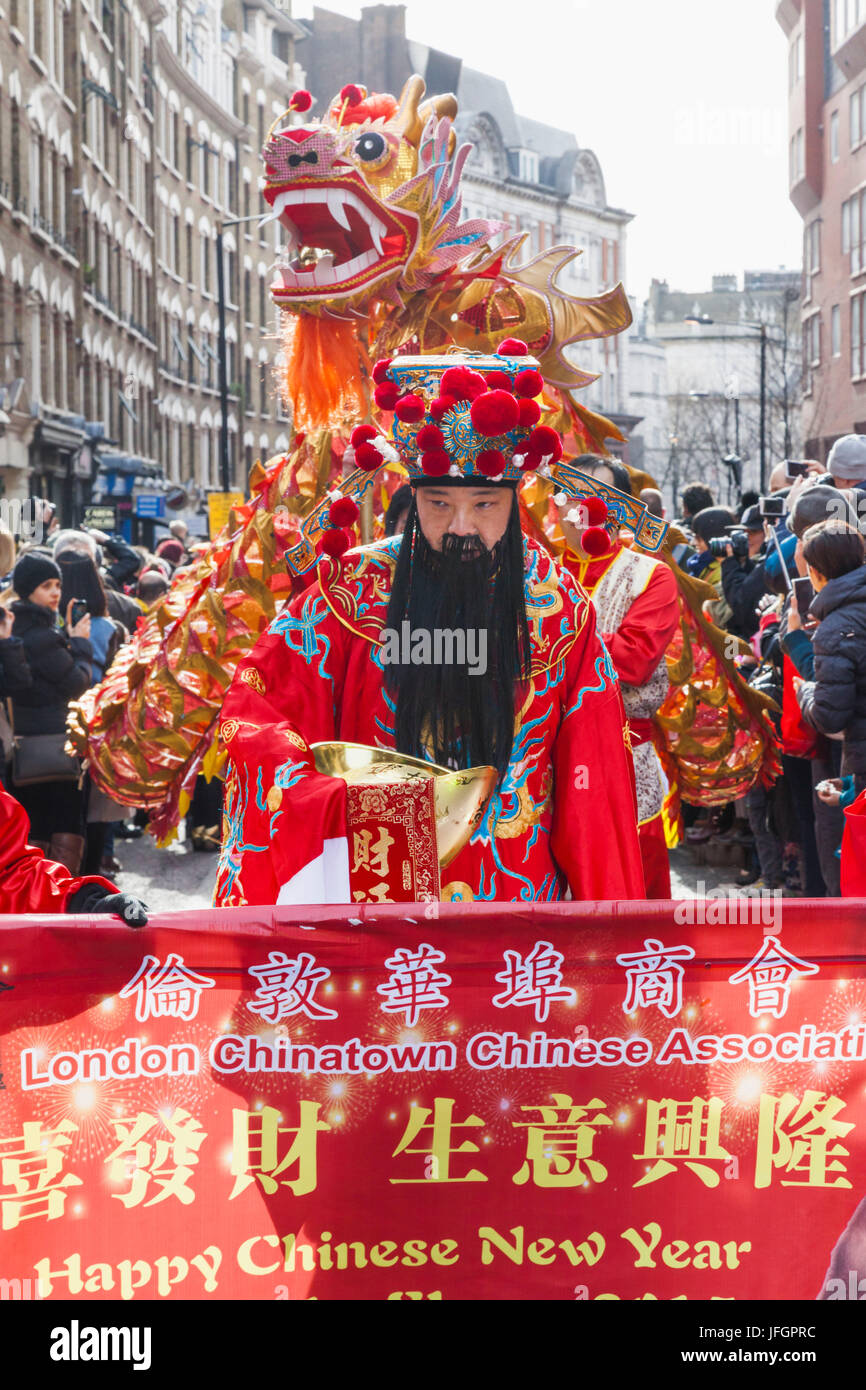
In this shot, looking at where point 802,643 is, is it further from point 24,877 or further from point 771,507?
point 24,877

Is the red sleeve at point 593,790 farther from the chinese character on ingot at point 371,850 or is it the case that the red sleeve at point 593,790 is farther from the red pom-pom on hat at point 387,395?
the red pom-pom on hat at point 387,395

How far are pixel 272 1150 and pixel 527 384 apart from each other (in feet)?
5.55

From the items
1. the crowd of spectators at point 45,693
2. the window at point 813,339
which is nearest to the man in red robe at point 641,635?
the crowd of spectators at point 45,693

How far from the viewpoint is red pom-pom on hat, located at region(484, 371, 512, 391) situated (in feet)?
11.7

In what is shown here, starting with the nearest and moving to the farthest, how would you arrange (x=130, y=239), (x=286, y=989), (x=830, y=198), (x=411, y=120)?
(x=286, y=989) < (x=411, y=120) < (x=130, y=239) < (x=830, y=198)

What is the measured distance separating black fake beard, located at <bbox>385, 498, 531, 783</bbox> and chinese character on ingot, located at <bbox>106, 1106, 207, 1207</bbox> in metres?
0.92

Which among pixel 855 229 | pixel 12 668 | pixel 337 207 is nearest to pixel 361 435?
pixel 337 207

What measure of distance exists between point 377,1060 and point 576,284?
2931 inches

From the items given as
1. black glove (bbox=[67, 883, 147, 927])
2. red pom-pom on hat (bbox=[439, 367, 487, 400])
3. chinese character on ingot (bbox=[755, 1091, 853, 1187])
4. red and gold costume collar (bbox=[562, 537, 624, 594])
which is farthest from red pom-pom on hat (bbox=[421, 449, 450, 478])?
red and gold costume collar (bbox=[562, 537, 624, 594])

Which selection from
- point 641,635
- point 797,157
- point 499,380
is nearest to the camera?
point 499,380

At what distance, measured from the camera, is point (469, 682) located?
11.1 ft

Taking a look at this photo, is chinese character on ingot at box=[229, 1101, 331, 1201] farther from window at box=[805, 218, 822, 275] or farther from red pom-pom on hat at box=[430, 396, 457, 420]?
window at box=[805, 218, 822, 275]

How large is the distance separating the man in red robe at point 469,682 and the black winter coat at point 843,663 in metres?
2.36
